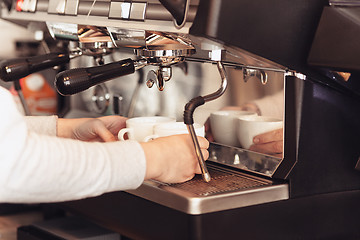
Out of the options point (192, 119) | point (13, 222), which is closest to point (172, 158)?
point (192, 119)

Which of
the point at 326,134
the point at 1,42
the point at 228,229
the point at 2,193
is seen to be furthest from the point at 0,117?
the point at 1,42

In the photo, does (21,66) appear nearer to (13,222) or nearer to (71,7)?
(71,7)

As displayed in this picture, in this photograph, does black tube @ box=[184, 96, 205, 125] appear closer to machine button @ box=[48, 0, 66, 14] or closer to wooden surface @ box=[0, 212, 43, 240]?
machine button @ box=[48, 0, 66, 14]

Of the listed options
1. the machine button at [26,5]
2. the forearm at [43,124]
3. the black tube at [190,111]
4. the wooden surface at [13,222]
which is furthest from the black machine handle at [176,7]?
the wooden surface at [13,222]

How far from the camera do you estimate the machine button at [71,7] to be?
3.55 ft

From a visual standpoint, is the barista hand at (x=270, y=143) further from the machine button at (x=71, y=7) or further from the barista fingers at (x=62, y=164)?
the machine button at (x=71, y=7)

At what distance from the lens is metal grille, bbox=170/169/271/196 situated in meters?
0.87

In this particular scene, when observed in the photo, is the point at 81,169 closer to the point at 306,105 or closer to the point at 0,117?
the point at 0,117

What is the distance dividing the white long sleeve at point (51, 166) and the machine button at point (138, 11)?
24cm

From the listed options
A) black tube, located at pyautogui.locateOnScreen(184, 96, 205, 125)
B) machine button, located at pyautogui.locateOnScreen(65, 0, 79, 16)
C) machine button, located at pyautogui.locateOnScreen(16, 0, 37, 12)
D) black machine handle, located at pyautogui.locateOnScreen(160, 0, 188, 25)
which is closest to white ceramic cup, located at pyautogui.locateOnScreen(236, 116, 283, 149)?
black tube, located at pyautogui.locateOnScreen(184, 96, 205, 125)

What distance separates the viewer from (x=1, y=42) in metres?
1.70

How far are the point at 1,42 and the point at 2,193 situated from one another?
105cm

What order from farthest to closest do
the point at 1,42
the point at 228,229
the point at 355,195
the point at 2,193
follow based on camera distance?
the point at 1,42
the point at 355,195
the point at 228,229
the point at 2,193

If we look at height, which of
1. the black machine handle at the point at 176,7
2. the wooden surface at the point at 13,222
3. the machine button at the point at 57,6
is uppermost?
the black machine handle at the point at 176,7
